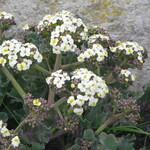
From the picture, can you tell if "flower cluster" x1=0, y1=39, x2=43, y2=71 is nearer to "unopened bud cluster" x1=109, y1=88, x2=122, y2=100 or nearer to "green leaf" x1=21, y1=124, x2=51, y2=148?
"green leaf" x1=21, y1=124, x2=51, y2=148

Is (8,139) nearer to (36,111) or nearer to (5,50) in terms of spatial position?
(36,111)

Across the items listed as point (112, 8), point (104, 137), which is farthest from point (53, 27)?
point (112, 8)

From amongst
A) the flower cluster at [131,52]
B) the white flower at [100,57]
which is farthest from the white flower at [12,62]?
the flower cluster at [131,52]

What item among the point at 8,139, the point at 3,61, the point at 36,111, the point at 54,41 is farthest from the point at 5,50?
the point at 8,139

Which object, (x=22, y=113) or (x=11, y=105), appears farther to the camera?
(x=11, y=105)

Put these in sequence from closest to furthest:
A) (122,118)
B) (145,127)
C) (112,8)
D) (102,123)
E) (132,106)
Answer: (132,106), (122,118), (102,123), (145,127), (112,8)

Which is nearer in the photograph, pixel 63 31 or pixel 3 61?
pixel 3 61

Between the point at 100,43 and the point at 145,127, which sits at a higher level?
the point at 100,43

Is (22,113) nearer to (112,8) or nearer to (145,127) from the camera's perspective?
(145,127)

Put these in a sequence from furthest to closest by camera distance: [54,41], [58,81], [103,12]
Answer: [103,12] → [54,41] → [58,81]
